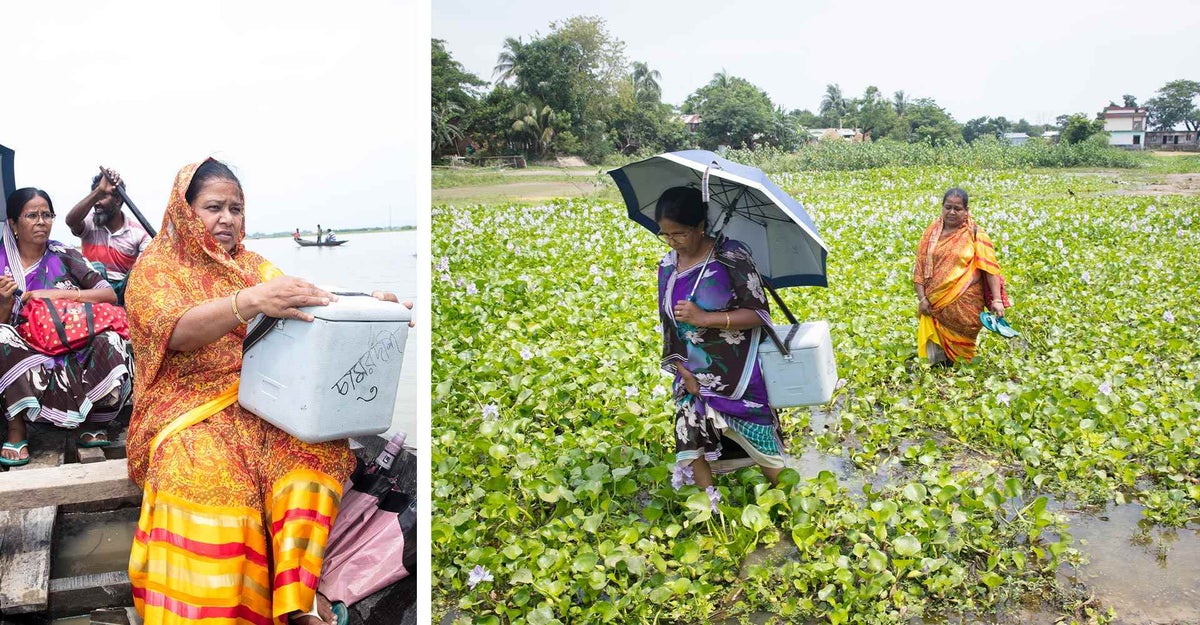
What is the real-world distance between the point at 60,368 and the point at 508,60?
5.90ft

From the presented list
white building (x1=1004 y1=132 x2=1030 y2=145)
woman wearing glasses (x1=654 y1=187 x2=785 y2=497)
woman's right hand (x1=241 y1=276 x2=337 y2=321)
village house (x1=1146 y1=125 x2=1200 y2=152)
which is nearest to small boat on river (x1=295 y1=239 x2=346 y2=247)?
woman's right hand (x1=241 y1=276 x2=337 y2=321)

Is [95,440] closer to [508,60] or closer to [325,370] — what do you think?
[325,370]

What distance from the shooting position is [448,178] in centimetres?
347

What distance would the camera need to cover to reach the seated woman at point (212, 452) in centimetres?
185

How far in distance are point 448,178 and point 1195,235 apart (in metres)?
2.48

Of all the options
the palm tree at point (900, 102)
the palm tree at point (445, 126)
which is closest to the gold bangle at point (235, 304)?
the palm tree at point (445, 126)

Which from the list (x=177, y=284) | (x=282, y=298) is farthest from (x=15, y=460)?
(x=282, y=298)

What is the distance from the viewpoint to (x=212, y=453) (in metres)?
1.91

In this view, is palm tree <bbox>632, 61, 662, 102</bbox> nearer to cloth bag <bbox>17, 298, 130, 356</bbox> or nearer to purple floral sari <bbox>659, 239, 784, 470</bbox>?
purple floral sari <bbox>659, 239, 784, 470</bbox>

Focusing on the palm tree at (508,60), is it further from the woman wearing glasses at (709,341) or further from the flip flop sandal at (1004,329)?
the flip flop sandal at (1004,329)

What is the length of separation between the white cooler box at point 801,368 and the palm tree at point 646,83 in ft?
4.39

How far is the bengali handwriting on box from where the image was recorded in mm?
1898

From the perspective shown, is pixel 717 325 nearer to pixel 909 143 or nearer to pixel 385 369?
pixel 385 369

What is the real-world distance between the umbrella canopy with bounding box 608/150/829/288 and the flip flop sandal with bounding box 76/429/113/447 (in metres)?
1.60
